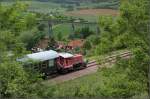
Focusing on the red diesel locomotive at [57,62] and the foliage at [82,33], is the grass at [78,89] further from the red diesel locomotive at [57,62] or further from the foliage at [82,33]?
the foliage at [82,33]

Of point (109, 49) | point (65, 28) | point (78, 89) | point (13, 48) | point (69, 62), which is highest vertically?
point (13, 48)

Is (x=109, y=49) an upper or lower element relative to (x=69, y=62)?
upper

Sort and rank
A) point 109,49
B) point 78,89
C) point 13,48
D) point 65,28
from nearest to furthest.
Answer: point 13,48, point 109,49, point 78,89, point 65,28

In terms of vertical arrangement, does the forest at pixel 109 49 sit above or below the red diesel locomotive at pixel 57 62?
above

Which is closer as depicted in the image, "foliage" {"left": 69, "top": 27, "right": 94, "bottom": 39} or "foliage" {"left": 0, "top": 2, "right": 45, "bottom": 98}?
"foliage" {"left": 0, "top": 2, "right": 45, "bottom": 98}

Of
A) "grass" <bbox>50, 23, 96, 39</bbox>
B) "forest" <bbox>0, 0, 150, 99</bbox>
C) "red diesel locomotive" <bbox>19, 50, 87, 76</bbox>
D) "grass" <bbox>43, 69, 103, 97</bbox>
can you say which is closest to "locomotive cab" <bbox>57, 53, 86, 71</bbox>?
"red diesel locomotive" <bbox>19, 50, 87, 76</bbox>

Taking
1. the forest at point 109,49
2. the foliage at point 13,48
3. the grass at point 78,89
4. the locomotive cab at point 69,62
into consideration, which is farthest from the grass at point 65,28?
the foliage at point 13,48

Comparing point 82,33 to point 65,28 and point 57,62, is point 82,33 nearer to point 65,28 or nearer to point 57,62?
point 65,28

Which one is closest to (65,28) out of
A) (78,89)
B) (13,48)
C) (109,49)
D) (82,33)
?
(82,33)

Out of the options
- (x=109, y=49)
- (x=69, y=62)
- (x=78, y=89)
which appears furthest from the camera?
(x=69, y=62)

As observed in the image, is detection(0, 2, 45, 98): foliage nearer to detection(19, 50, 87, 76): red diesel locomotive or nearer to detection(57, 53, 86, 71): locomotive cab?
detection(19, 50, 87, 76): red diesel locomotive

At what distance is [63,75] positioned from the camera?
17.6m

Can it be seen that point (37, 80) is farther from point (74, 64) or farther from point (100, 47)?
point (74, 64)

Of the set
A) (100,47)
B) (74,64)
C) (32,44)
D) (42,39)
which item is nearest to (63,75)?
(74,64)
